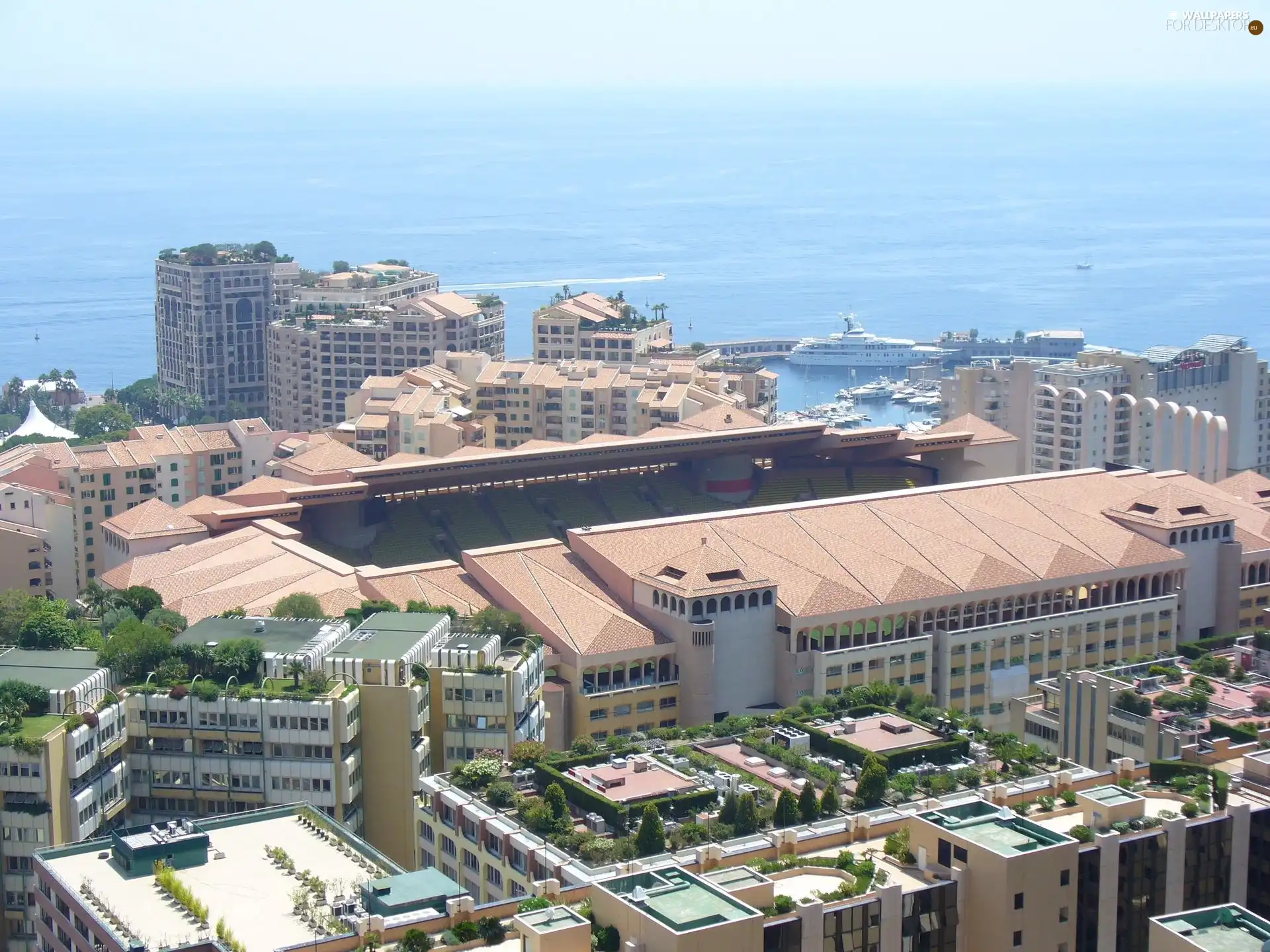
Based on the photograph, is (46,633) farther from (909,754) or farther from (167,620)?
(909,754)

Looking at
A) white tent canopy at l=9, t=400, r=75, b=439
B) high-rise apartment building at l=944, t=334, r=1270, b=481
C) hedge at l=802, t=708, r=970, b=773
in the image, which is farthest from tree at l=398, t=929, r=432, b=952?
white tent canopy at l=9, t=400, r=75, b=439

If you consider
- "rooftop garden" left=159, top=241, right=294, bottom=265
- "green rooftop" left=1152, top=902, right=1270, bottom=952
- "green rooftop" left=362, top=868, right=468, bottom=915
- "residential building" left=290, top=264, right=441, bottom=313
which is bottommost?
"green rooftop" left=362, top=868, right=468, bottom=915

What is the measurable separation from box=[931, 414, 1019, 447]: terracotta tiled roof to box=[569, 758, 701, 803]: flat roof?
3656 cm

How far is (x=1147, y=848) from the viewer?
29.3 metres

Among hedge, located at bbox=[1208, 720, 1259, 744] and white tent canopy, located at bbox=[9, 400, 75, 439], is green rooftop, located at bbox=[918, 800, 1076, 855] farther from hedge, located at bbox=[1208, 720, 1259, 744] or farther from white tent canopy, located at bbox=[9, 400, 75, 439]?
white tent canopy, located at bbox=[9, 400, 75, 439]

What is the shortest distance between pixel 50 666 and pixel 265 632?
A: 479 cm

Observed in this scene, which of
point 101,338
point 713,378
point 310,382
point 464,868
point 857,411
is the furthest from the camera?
point 101,338

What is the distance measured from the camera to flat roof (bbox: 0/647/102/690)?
39.7 m

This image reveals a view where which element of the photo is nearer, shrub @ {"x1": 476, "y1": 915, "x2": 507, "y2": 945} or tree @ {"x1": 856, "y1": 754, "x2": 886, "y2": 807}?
shrub @ {"x1": 476, "y1": 915, "x2": 507, "y2": 945}

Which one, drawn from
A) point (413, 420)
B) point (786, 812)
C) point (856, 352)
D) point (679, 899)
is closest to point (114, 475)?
point (413, 420)

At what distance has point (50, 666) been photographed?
4075 centimetres

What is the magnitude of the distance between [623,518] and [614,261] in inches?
5117

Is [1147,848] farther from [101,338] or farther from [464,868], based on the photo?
[101,338]

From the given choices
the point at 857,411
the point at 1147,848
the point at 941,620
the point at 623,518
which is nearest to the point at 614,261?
the point at 857,411
